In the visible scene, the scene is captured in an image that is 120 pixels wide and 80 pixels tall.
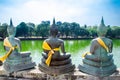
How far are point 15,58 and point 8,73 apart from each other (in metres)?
0.40

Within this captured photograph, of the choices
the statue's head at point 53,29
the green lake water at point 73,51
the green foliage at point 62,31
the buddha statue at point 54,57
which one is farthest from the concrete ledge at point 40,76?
the green foliage at point 62,31

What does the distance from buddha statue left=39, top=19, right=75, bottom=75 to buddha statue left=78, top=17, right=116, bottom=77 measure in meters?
0.52

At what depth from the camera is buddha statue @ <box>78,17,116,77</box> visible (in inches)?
213

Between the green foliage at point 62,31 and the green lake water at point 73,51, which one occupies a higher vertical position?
the green foliage at point 62,31

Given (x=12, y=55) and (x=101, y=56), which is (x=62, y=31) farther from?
(x=101, y=56)

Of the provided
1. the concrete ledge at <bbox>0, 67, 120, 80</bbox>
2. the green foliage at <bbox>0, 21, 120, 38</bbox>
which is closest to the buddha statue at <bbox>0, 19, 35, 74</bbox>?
the concrete ledge at <bbox>0, 67, 120, 80</bbox>

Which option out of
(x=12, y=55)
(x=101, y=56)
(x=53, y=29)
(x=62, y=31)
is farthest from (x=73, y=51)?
(x=62, y=31)

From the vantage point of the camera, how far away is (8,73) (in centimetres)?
587

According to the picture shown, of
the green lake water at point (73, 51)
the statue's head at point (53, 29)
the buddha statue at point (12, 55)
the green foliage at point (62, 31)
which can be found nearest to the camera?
the statue's head at point (53, 29)

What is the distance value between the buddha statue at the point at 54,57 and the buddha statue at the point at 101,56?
516 millimetres

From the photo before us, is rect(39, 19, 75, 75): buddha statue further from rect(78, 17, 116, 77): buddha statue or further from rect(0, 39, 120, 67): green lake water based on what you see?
rect(0, 39, 120, 67): green lake water

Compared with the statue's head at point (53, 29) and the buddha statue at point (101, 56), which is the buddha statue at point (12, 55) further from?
the buddha statue at point (101, 56)

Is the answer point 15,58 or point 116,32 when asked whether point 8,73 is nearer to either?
point 15,58

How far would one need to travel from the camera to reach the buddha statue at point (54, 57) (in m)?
5.40
